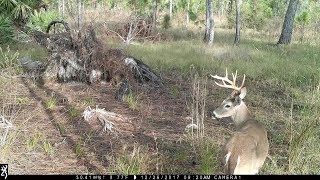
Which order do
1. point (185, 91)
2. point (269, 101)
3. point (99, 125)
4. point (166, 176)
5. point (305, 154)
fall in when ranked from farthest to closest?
point (185, 91)
point (269, 101)
point (99, 125)
point (305, 154)
point (166, 176)

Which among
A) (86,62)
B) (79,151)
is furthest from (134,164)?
(86,62)

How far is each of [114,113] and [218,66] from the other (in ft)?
14.7

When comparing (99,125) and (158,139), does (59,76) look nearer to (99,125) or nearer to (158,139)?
(99,125)

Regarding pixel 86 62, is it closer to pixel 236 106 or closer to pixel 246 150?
pixel 236 106

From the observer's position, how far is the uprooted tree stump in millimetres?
8758

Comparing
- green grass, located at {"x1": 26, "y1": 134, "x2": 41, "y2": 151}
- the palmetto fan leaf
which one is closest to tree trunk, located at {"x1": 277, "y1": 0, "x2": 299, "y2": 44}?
the palmetto fan leaf

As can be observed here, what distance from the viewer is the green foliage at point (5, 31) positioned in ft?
44.2

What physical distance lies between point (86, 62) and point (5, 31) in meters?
5.87

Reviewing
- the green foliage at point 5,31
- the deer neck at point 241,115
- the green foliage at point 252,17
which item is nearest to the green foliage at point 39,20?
the green foliage at point 5,31

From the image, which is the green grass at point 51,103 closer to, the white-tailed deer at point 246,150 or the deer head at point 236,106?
the deer head at point 236,106

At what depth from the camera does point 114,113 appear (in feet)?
22.0

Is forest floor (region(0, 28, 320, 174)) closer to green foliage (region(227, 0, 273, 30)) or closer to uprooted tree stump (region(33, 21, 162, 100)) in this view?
uprooted tree stump (region(33, 21, 162, 100))

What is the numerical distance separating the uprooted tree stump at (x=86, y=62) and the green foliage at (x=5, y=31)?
5.16 meters

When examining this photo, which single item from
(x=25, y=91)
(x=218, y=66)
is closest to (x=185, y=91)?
(x=218, y=66)
